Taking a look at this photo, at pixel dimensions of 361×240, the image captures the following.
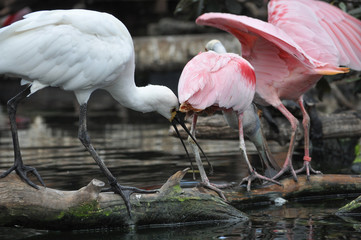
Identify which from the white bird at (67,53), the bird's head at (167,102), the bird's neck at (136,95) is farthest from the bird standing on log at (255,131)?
the white bird at (67,53)

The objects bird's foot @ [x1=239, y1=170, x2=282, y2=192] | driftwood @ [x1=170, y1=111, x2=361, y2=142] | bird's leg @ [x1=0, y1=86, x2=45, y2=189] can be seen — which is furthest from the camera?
driftwood @ [x1=170, y1=111, x2=361, y2=142]

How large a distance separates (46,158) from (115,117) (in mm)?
5696

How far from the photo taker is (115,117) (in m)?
16.8

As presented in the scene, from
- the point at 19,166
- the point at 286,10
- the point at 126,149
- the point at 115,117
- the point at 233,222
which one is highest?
the point at 286,10

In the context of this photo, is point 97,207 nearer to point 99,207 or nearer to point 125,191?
point 99,207

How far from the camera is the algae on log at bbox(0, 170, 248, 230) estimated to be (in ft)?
20.8

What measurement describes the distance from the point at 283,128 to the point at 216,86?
10.0ft

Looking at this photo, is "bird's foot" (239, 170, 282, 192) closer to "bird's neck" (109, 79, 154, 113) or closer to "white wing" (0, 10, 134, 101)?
"bird's neck" (109, 79, 154, 113)

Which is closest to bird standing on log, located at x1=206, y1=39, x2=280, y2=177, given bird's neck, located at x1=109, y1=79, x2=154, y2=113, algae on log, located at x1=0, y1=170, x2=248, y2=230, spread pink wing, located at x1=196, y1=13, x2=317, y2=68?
spread pink wing, located at x1=196, y1=13, x2=317, y2=68

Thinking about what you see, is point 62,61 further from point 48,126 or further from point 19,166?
point 48,126

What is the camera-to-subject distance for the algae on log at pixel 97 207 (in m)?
6.33

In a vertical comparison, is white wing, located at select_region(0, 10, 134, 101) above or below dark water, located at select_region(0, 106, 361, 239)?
above

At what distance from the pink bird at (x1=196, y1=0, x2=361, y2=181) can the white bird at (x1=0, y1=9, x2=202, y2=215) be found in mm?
1533

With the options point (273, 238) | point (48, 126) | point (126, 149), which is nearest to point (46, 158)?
point (126, 149)
